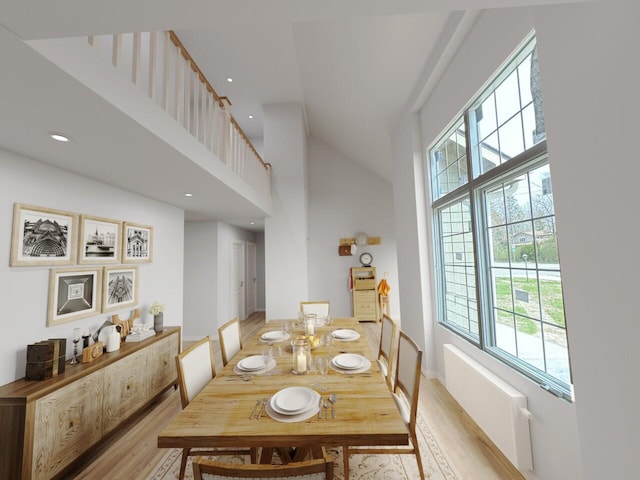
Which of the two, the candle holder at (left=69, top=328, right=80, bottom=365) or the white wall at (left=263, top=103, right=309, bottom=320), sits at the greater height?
the white wall at (left=263, top=103, right=309, bottom=320)

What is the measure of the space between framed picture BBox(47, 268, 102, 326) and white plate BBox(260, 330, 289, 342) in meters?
1.53

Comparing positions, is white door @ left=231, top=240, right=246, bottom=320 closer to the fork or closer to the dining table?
the dining table

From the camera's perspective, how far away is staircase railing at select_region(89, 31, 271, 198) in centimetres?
167

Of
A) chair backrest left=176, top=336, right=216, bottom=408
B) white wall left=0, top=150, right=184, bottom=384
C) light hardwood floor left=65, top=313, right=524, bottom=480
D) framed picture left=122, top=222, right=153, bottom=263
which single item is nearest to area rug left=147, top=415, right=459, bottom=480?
light hardwood floor left=65, top=313, right=524, bottom=480

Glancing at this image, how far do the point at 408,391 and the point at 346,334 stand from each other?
32.0 inches

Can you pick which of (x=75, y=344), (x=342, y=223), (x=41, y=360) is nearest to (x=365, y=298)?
(x=342, y=223)

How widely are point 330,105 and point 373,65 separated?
66.9 inches

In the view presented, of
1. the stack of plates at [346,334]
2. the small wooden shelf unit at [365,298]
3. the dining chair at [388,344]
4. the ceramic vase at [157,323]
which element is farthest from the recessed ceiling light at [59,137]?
the small wooden shelf unit at [365,298]

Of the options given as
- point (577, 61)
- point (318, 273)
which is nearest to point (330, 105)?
point (318, 273)

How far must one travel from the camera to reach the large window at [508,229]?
5.45ft

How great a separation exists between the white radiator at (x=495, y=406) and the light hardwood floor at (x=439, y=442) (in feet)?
0.38

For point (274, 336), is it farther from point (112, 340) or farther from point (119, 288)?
point (119, 288)

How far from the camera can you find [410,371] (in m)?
1.82

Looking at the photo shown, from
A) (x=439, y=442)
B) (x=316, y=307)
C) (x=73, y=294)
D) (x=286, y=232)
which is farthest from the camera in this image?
(x=286, y=232)
